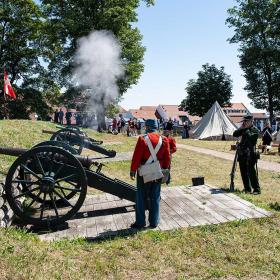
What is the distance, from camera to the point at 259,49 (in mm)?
43500

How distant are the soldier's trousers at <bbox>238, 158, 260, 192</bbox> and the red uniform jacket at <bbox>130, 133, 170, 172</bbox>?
2996 millimetres

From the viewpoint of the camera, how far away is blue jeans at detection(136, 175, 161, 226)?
581 cm

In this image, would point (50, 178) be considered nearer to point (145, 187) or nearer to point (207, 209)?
point (145, 187)

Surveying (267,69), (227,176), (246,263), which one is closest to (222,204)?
(246,263)

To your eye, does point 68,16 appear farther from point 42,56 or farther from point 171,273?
point 171,273

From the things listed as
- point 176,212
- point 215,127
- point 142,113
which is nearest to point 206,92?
point 215,127

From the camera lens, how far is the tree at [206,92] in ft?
156

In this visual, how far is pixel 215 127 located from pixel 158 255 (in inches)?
991

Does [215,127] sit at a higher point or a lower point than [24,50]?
lower

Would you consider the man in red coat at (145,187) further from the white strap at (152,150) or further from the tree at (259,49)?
the tree at (259,49)

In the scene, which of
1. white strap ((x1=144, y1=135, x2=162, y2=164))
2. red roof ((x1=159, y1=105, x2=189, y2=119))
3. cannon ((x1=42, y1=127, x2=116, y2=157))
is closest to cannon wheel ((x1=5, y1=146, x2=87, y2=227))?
white strap ((x1=144, y1=135, x2=162, y2=164))

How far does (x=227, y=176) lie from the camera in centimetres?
1114

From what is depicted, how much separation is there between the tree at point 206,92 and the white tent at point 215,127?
56.5 ft

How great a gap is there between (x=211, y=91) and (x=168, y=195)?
4096cm
